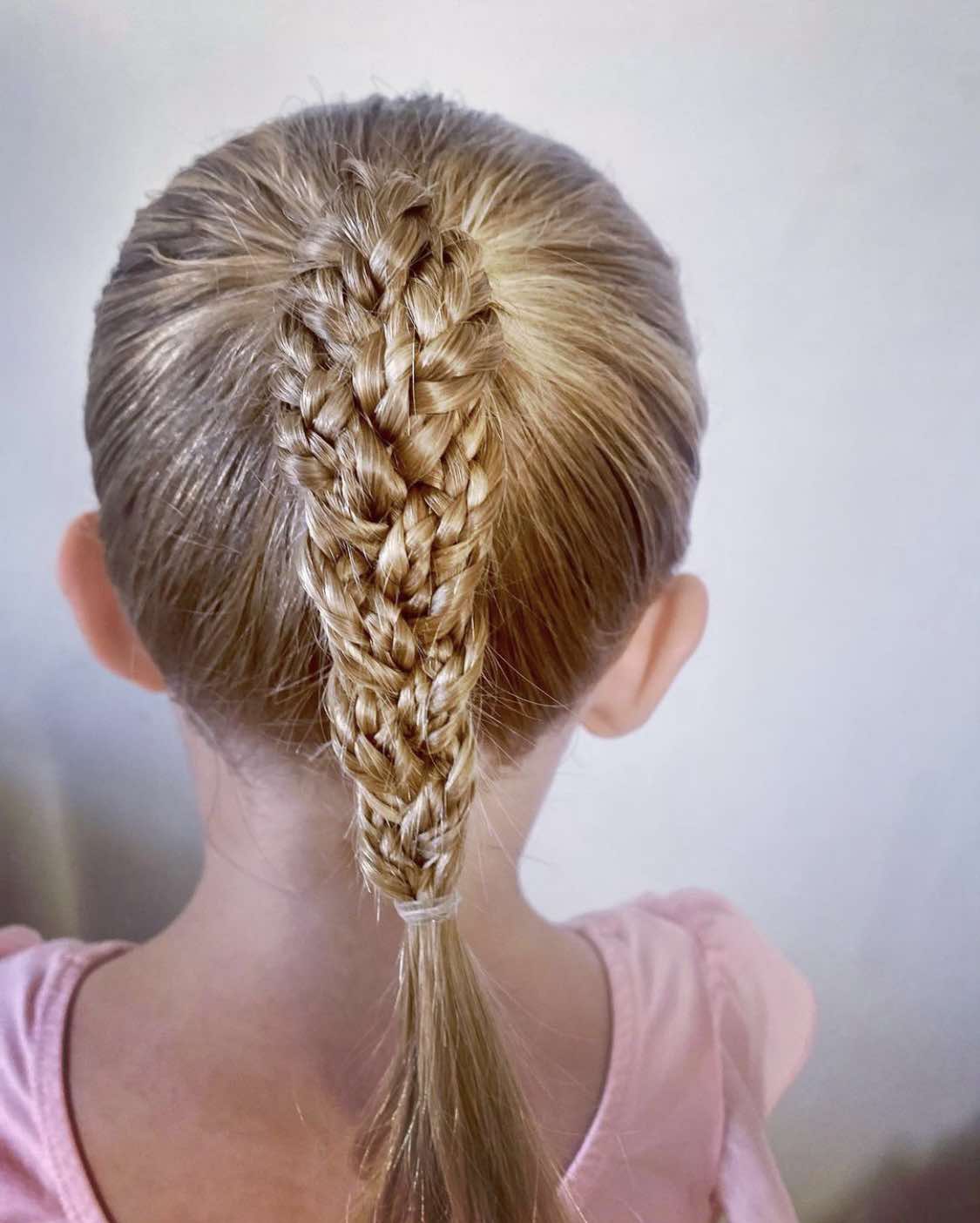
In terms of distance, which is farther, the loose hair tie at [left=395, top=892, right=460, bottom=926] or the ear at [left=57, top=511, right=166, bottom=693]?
the ear at [left=57, top=511, right=166, bottom=693]

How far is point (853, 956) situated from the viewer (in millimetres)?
1228

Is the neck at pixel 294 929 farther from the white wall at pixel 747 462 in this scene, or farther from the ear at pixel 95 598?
the white wall at pixel 747 462

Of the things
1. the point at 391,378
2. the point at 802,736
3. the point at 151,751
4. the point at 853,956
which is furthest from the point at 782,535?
the point at 151,751

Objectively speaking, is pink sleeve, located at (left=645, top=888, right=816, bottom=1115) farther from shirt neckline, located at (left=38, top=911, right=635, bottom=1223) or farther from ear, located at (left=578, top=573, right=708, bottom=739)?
ear, located at (left=578, top=573, right=708, bottom=739)

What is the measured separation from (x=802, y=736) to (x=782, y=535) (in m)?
0.27

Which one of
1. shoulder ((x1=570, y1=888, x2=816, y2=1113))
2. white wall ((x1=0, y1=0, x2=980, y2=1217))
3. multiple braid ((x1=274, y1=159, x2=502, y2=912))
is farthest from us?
white wall ((x1=0, y1=0, x2=980, y2=1217))

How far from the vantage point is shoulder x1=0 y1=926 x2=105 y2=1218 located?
0.57m

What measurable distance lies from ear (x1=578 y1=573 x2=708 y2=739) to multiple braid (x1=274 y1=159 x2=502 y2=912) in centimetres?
22

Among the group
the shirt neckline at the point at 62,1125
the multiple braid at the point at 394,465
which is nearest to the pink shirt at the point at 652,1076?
the shirt neckline at the point at 62,1125

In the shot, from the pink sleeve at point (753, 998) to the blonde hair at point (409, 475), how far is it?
291 mm

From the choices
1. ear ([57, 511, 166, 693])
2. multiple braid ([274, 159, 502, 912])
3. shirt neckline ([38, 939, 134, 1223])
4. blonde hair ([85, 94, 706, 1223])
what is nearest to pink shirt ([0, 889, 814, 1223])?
shirt neckline ([38, 939, 134, 1223])

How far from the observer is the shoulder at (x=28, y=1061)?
22.5 inches

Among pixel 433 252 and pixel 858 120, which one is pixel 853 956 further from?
pixel 433 252

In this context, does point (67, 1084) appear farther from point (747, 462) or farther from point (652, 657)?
point (747, 462)
